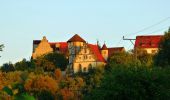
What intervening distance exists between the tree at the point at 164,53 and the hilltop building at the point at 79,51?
203 feet

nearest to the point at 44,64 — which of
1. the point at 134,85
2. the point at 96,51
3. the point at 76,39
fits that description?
the point at 96,51

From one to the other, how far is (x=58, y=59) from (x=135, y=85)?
102 m

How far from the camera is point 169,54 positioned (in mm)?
67000

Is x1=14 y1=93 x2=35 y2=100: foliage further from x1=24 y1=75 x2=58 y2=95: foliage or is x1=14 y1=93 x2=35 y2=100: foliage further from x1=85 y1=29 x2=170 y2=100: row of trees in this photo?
x1=24 y1=75 x2=58 y2=95: foliage

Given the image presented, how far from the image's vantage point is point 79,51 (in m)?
145

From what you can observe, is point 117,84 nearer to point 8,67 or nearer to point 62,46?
point 8,67

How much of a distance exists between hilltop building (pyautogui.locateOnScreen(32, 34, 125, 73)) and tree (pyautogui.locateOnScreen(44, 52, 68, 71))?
4.66 feet

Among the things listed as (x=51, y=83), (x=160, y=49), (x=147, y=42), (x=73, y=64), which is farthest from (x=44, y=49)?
(x=160, y=49)

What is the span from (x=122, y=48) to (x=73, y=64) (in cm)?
1319

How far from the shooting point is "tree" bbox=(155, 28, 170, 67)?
64.0 metres

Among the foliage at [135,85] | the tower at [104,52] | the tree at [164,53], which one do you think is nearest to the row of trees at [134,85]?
the foliage at [135,85]

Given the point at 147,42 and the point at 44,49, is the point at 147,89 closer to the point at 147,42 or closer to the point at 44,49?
the point at 147,42

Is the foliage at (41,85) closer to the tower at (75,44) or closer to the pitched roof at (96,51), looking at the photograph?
the pitched roof at (96,51)

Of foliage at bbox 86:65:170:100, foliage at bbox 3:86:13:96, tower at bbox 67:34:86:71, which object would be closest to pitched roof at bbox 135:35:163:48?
tower at bbox 67:34:86:71
